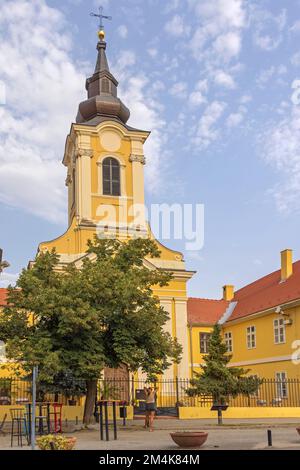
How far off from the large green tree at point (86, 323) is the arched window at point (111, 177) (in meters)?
16.9

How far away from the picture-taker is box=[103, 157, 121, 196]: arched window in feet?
132

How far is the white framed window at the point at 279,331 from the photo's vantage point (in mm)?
36250

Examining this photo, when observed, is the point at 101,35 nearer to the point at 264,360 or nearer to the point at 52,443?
the point at 264,360

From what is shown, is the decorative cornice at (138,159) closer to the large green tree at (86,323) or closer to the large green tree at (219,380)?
the large green tree at (219,380)

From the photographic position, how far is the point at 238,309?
143 feet

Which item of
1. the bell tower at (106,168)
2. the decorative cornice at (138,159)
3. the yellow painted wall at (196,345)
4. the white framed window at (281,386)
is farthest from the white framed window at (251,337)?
the decorative cornice at (138,159)

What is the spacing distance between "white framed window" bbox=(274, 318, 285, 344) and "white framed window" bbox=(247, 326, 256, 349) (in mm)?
2910

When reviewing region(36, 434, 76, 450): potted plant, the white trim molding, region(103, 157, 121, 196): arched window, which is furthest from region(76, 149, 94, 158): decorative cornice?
region(36, 434, 76, 450): potted plant

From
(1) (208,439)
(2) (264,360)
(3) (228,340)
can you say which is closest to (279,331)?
(2) (264,360)

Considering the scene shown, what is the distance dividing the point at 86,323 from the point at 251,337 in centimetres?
2100

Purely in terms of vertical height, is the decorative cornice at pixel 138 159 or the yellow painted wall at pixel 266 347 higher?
the decorative cornice at pixel 138 159
